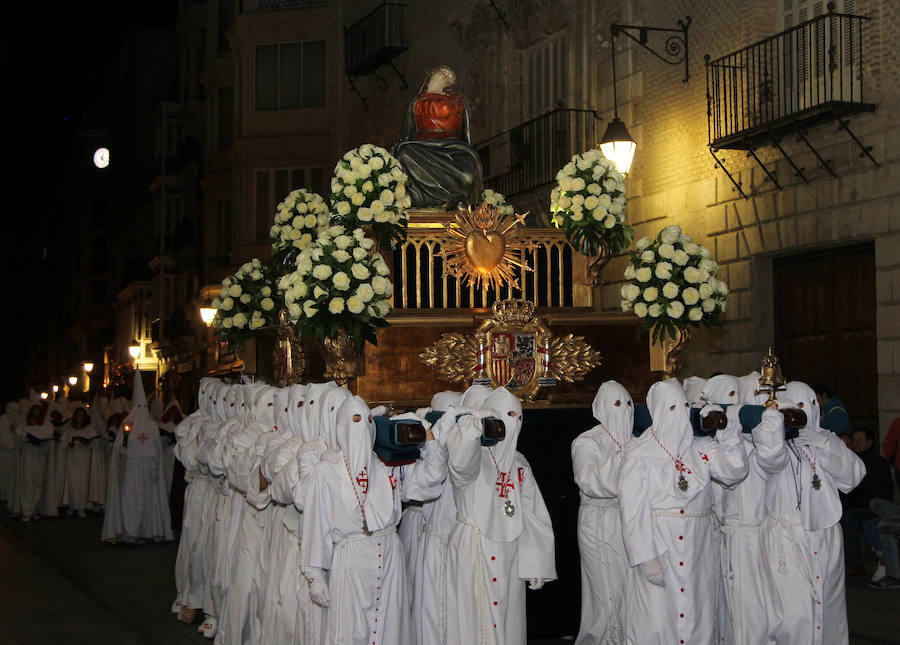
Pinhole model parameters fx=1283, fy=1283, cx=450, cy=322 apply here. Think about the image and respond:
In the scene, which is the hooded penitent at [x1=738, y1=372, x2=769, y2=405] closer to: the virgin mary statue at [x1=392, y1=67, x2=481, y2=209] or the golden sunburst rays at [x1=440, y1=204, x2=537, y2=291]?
the golden sunburst rays at [x1=440, y1=204, x2=537, y2=291]

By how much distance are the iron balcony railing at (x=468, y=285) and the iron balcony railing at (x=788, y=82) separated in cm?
357

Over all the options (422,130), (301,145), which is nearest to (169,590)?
(422,130)

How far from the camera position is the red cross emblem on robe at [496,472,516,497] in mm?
8992

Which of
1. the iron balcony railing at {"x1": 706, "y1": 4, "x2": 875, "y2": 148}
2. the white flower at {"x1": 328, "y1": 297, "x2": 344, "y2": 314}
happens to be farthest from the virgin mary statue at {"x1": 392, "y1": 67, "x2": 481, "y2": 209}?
the iron balcony railing at {"x1": 706, "y1": 4, "x2": 875, "y2": 148}

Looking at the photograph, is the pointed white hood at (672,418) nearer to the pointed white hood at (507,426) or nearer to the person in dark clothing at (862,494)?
the pointed white hood at (507,426)

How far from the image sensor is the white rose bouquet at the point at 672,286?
37.6 ft

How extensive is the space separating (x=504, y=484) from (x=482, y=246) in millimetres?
3502

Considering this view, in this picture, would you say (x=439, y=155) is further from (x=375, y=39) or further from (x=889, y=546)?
(x=375, y=39)

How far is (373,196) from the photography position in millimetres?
11562

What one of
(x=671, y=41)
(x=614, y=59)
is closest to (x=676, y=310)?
(x=671, y=41)

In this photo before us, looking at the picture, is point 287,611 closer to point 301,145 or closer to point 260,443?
point 260,443

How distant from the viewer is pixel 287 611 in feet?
29.7

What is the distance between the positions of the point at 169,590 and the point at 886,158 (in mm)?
9106

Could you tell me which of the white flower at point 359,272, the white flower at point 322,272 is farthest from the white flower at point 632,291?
the white flower at point 322,272
